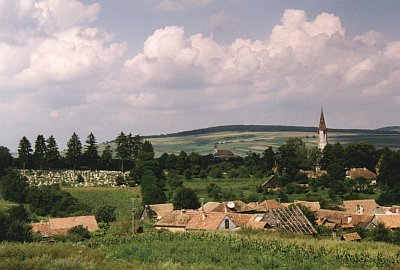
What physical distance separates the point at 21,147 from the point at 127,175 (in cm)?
1807

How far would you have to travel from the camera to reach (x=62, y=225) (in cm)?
5566

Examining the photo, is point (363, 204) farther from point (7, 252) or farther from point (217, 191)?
point (7, 252)

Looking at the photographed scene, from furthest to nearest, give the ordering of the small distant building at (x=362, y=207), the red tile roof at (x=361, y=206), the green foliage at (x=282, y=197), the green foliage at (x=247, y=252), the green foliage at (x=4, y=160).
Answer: the green foliage at (x=4, y=160) → the green foliage at (x=282, y=197) → the red tile roof at (x=361, y=206) → the small distant building at (x=362, y=207) → the green foliage at (x=247, y=252)

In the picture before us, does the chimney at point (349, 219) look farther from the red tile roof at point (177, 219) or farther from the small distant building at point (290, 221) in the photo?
the red tile roof at point (177, 219)

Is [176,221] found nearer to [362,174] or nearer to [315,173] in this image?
[315,173]

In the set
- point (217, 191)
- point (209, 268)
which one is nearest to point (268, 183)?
point (217, 191)

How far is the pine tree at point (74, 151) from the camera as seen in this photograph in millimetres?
96812

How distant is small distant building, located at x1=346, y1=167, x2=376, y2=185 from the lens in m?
87.6

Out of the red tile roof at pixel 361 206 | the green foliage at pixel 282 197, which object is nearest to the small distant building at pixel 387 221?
the red tile roof at pixel 361 206

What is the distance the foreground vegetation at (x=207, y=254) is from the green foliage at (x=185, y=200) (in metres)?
25.1

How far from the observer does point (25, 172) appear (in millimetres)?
90125

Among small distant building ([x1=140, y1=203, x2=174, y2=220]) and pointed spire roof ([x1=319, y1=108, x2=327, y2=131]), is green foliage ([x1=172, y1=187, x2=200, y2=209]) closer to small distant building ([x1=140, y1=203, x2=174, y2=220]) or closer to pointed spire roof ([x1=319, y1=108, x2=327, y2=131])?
small distant building ([x1=140, y1=203, x2=174, y2=220])

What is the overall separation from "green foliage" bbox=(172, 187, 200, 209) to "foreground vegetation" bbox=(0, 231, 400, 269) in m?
25.1

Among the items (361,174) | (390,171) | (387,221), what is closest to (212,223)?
(387,221)
